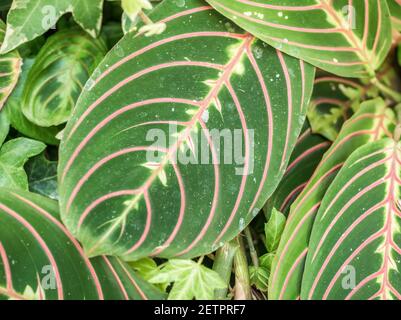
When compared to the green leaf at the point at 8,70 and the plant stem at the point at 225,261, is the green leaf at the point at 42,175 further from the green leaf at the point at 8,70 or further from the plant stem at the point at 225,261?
the plant stem at the point at 225,261

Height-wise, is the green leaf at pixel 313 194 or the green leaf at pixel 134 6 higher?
the green leaf at pixel 134 6

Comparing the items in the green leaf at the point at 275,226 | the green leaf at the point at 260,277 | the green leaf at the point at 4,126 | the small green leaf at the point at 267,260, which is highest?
the green leaf at the point at 4,126

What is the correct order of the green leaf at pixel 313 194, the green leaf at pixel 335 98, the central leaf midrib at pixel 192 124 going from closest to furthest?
the central leaf midrib at pixel 192 124, the green leaf at pixel 313 194, the green leaf at pixel 335 98

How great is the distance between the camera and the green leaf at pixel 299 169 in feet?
3.18

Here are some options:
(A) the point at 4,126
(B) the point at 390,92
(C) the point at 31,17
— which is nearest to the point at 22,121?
(A) the point at 4,126

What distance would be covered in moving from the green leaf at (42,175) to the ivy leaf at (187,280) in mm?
268

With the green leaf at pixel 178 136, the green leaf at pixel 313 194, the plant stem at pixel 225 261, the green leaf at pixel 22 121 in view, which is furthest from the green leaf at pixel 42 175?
the green leaf at pixel 313 194

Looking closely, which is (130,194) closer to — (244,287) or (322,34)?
(244,287)

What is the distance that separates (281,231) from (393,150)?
0.75 feet

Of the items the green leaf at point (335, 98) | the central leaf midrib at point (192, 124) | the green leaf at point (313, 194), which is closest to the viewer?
the central leaf midrib at point (192, 124)

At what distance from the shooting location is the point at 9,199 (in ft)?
2.70

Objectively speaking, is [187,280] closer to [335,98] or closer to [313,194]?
[313,194]

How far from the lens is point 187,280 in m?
0.85
